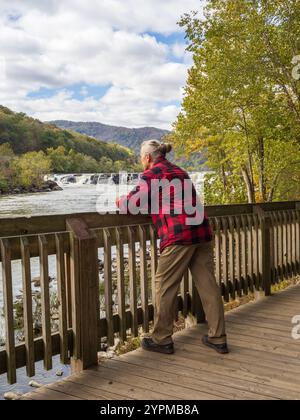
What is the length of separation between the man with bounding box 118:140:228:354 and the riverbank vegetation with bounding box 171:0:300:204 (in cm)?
678

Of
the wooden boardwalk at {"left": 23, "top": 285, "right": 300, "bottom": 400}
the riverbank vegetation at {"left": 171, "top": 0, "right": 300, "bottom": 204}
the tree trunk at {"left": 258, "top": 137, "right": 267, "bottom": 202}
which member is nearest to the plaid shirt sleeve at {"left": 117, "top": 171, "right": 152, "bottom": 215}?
the wooden boardwalk at {"left": 23, "top": 285, "right": 300, "bottom": 400}

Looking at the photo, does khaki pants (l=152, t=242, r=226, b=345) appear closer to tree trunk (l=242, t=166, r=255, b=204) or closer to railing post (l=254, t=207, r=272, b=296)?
railing post (l=254, t=207, r=272, b=296)

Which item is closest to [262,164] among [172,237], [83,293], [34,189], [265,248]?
[265,248]

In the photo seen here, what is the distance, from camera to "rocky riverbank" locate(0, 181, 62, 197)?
45.8m

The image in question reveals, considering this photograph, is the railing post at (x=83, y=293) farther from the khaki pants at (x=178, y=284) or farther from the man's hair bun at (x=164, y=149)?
the man's hair bun at (x=164, y=149)

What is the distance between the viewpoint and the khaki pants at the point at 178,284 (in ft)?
12.4

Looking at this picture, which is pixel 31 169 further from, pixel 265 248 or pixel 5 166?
pixel 265 248

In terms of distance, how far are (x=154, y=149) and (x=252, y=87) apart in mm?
7118

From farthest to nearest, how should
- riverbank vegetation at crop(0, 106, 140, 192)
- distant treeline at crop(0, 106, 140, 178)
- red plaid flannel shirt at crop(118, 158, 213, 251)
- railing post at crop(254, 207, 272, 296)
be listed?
distant treeline at crop(0, 106, 140, 178) < riverbank vegetation at crop(0, 106, 140, 192) < railing post at crop(254, 207, 272, 296) < red plaid flannel shirt at crop(118, 158, 213, 251)

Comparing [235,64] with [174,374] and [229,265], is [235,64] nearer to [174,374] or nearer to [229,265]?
[229,265]

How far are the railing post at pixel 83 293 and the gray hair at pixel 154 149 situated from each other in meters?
0.77

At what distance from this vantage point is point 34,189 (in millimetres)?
47531
